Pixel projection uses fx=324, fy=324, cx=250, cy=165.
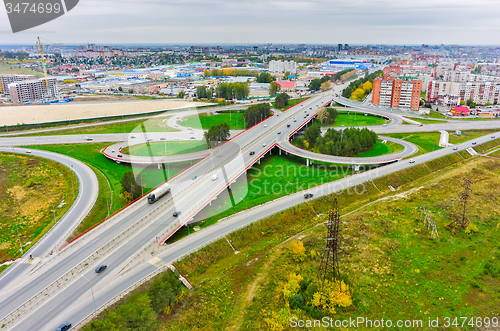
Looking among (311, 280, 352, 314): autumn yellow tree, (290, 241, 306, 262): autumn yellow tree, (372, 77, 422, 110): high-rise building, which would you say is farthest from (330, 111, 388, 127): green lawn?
(311, 280, 352, 314): autumn yellow tree

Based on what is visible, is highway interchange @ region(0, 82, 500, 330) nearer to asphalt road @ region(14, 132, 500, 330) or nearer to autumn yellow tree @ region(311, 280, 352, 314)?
asphalt road @ region(14, 132, 500, 330)

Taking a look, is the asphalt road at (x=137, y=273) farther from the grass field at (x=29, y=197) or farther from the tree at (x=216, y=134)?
the tree at (x=216, y=134)

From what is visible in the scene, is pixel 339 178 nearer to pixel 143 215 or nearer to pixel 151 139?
pixel 143 215

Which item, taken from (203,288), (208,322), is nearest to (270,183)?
(203,288)

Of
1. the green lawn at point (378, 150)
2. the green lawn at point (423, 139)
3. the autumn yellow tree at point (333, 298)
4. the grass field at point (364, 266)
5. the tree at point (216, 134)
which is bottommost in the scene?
the grass field at point (364, 266)

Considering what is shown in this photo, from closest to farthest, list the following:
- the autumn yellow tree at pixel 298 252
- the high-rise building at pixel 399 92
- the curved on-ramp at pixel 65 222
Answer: the curved on-ramp at pixel 65 222 < the autumn yellow tree at pixel 298 252 < the high-rise building at pixel 399 92

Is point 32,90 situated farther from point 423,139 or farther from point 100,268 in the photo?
point 423,139

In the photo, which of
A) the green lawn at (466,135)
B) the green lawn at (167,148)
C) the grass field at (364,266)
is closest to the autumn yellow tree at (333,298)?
the grass field at (364,266)

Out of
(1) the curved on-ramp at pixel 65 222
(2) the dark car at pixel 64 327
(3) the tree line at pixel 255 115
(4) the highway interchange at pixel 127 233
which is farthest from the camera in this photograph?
(3) the tree line at pixel 255 115
